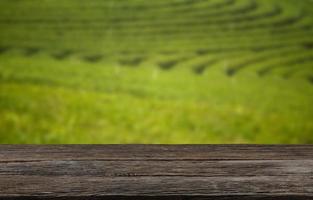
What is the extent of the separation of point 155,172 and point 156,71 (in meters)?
2.16

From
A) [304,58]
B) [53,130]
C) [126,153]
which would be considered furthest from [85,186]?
[304,58]

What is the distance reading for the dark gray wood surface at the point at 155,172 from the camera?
666 mm

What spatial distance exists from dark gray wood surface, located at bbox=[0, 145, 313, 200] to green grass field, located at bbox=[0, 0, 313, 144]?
185 cm

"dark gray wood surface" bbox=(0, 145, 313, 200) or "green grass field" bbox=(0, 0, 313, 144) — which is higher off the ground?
"green grass field" bbox=(0, 0, 313, 144)

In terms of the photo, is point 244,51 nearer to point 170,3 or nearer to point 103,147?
point 170,3

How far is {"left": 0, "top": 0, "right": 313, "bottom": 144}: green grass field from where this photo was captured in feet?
8.79

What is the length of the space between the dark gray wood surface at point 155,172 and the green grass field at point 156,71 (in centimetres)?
185

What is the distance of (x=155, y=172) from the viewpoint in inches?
28.1

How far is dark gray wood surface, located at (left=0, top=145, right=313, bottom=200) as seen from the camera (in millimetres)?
666

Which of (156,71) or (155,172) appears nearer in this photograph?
(155,172)

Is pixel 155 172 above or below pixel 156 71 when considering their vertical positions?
below

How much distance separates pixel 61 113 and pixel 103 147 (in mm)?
1891

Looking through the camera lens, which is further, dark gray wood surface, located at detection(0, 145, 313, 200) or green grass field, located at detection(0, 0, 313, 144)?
green grass field, located at detection(0, 0, 313, 144)

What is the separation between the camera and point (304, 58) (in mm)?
2951
